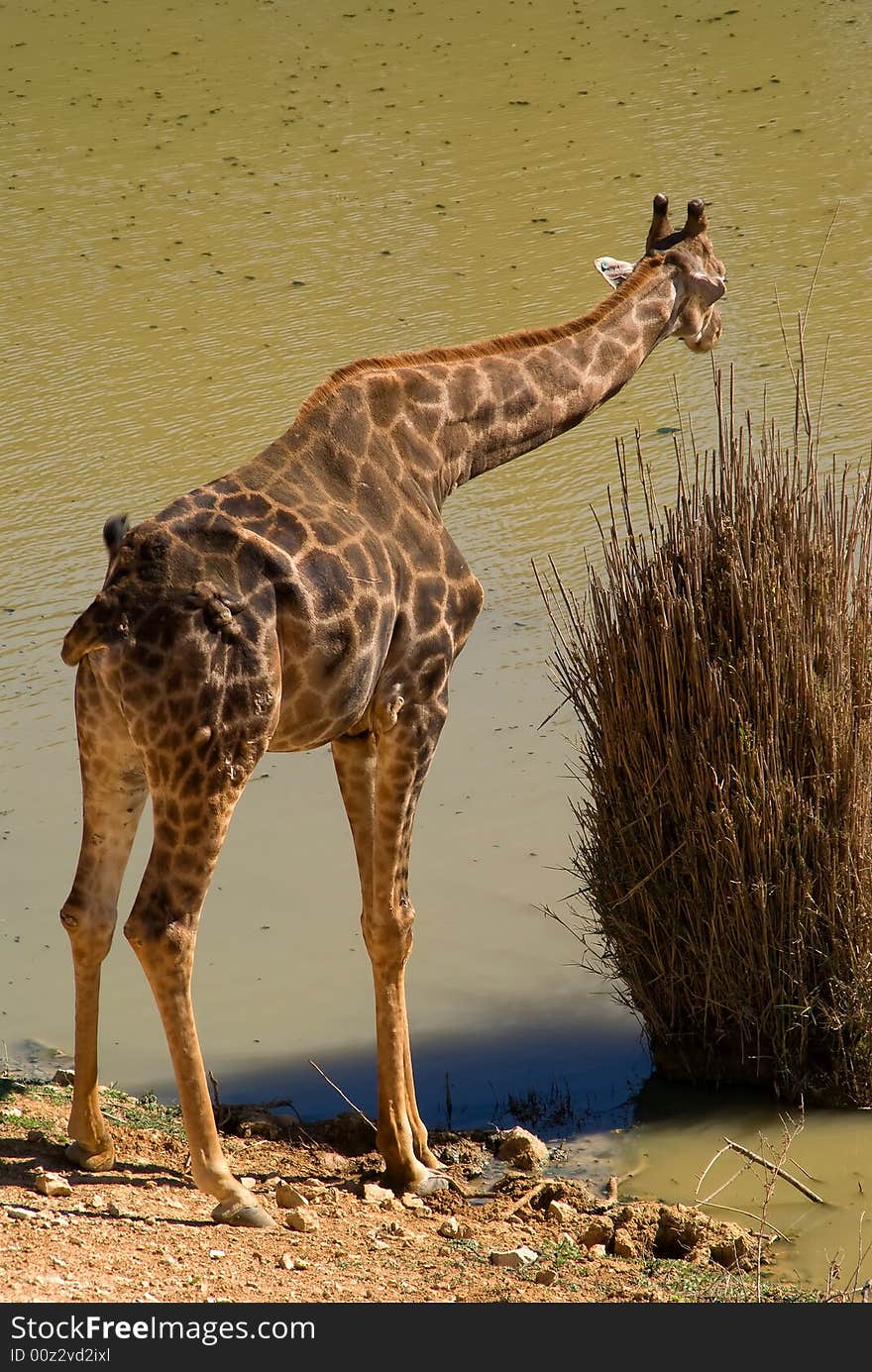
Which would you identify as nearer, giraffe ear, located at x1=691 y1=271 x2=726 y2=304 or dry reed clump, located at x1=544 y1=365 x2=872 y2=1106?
dry reed clump, located at x1=544 y1=365 x2=872 y2=1106

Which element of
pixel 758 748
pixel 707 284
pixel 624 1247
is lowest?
pixel 624 1247

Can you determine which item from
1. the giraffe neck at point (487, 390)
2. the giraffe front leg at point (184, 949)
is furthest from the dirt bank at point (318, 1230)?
the giraffe neck at point (487, 390)

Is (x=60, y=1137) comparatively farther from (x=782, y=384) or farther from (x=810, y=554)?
(x=782, y=384)

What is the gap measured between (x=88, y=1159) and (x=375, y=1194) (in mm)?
892

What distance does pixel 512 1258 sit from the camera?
4586 millimetres

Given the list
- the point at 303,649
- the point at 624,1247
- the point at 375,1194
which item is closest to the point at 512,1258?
the point at 624,1247

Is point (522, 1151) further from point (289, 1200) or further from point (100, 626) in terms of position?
point (100, 626)

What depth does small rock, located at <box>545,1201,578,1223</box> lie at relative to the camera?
5113 millimetres

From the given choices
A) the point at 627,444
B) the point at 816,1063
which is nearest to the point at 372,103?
the point at 627,444

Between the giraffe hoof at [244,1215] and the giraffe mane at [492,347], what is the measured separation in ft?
7.87

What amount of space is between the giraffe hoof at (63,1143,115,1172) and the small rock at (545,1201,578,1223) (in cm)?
137

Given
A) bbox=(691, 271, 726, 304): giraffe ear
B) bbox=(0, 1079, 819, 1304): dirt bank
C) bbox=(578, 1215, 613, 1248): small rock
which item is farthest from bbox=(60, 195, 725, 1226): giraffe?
bbox=(578, 1215, 613, 1248): small rock

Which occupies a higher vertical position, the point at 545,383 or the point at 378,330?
the point at 378,330

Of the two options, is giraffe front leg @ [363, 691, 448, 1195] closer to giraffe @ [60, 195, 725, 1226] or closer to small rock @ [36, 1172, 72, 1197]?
giraffe @ [60, 195, 725, 1226]
